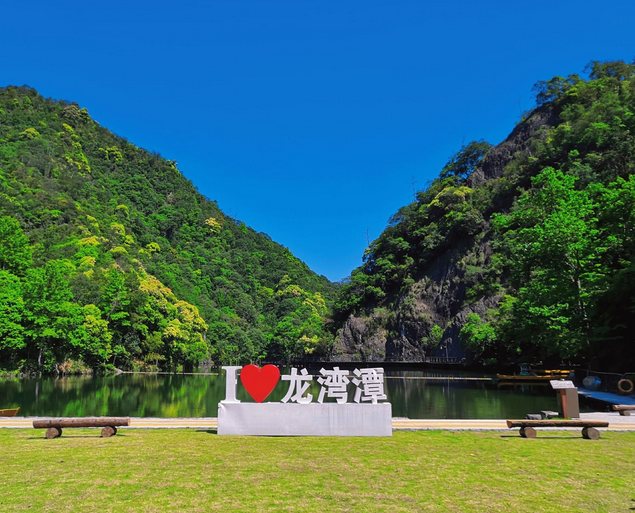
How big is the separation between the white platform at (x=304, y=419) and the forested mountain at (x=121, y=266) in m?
32.8

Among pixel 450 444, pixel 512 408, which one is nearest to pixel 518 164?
pixel 512 408

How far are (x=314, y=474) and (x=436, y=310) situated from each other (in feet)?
181

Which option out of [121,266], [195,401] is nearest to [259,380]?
[195,401]

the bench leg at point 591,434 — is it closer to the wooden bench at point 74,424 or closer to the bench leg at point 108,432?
the wooden bench at point 74,424

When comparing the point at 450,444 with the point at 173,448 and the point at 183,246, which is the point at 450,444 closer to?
the point at 173,448

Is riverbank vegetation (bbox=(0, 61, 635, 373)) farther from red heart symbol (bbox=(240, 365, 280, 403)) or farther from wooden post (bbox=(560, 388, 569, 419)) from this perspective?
red heart symbol (bbox=(240, 365, 280, 403))

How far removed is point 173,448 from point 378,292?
195ft

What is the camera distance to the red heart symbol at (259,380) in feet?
34.5

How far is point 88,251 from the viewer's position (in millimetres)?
54406

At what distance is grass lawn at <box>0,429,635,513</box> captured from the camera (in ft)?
18.5

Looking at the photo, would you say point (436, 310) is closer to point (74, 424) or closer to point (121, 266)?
point (121, 266)

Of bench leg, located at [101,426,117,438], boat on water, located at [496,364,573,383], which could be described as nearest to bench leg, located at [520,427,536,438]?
bench leg, located at [101,426,117,438]

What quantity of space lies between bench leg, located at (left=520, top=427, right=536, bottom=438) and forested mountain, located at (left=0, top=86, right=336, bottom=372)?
122 feet

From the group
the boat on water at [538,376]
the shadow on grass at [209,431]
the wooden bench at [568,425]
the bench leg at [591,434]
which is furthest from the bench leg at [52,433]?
the boat on water at [538,376]
